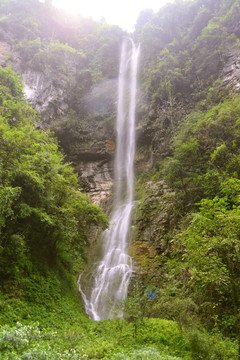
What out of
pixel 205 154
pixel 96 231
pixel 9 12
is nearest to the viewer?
pixel 205 154

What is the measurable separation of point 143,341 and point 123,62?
32958 mm

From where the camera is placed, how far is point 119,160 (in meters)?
24.4

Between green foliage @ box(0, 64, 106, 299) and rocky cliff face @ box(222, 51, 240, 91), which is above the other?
rocky cliff face @ box(222, 51, 240, 91)

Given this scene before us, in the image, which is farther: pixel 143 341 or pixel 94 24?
pixel 94 24

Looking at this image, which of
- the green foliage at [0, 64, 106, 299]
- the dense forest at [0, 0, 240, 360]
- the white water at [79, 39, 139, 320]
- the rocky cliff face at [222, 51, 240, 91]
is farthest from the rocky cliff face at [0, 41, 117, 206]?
the rocky cliff face at [222, 51, 240, 91]

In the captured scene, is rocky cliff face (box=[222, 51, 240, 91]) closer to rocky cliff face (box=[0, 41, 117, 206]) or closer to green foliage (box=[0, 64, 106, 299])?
rocky cliff face (box=[0, 41, 117, 206])

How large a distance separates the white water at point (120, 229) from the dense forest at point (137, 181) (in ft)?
2.58

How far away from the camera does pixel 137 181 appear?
2184 centimetres

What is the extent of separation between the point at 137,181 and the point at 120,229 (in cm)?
681

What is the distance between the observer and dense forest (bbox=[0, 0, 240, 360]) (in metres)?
5.20

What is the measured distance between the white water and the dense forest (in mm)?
786

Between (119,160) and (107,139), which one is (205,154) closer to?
(119,160)

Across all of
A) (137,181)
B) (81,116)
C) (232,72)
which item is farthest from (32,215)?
(81,116)

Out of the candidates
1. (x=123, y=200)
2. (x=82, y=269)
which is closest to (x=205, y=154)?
(x=123, y=200)
